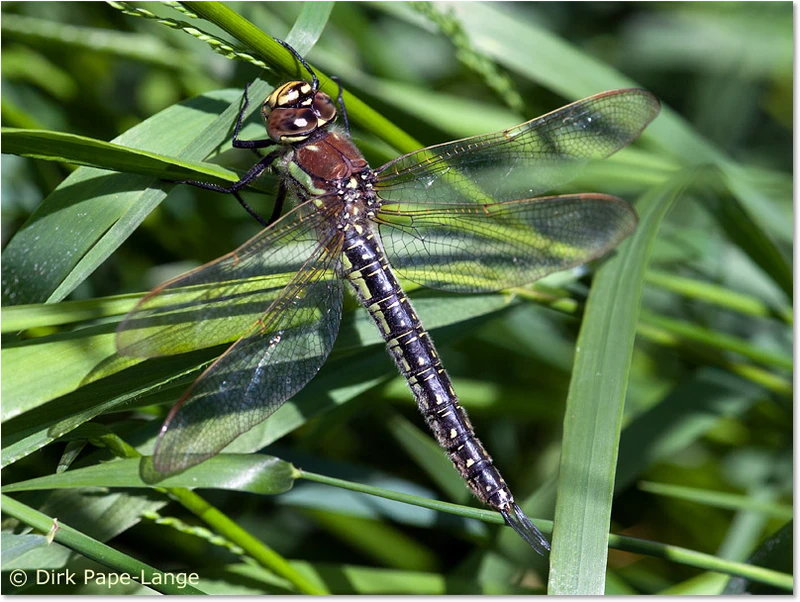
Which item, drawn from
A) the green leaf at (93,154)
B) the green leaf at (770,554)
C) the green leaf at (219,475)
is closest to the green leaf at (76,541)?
the green leaf at (219,475)

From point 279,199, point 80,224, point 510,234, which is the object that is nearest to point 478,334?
point 510,234

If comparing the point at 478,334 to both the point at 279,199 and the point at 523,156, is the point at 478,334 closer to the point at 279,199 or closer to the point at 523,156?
the point at 523,156

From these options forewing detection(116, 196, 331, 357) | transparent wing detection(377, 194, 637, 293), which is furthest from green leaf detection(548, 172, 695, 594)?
forewing detection(116, 196, 331, 357)

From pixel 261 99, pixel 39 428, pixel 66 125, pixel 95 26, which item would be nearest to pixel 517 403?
pixel 261 99

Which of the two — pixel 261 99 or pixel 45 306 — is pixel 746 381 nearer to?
pixel 261 99

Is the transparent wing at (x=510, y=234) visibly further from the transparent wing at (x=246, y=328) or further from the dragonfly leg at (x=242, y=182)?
the dragonfly leg at (x=242, y=182)
